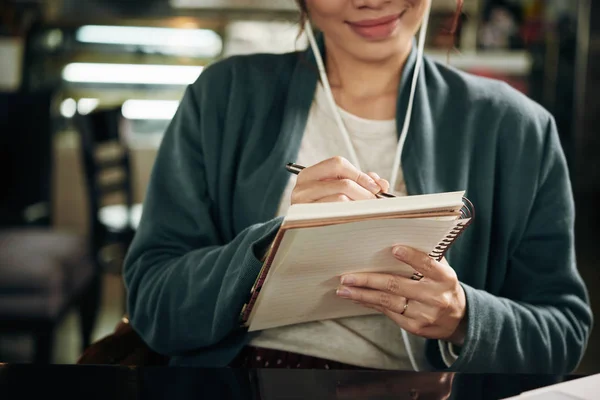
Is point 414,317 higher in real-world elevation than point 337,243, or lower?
lower

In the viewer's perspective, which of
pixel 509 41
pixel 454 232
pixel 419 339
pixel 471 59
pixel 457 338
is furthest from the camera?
pixel 509 41

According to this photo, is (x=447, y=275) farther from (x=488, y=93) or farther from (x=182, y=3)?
(x=182, y=3)

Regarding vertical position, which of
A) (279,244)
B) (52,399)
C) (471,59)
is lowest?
(471,59)

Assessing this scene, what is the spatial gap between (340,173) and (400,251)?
0.12 metres

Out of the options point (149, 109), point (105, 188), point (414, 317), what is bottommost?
point (105, 188)

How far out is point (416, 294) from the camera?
0.88 meters

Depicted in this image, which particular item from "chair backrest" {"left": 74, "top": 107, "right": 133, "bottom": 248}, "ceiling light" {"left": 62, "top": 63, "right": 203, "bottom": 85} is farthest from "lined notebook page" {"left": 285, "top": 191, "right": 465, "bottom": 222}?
"ceiling light" {"left": 62, "top": 63, "right": 203, "bottom": 85}

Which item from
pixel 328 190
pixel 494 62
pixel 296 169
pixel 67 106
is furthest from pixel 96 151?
pixel 494 62

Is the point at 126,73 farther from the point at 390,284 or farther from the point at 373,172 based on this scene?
the point at 390,284

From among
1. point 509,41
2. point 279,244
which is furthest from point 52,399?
point 509,41

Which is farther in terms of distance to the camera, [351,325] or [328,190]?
[351,325]

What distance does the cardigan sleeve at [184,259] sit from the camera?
3.09ft

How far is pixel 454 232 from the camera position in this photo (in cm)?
82

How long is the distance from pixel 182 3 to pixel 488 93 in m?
3.35
